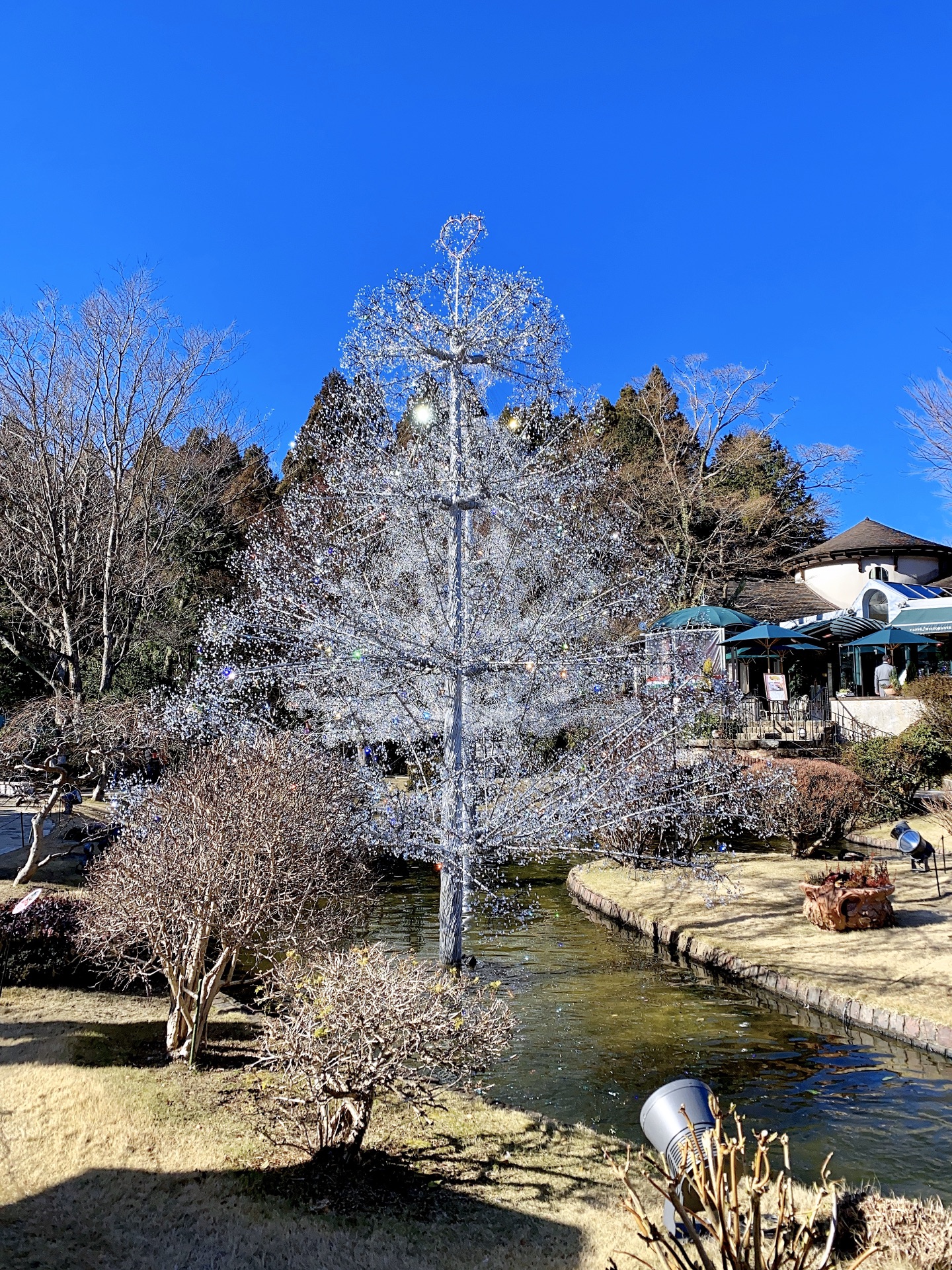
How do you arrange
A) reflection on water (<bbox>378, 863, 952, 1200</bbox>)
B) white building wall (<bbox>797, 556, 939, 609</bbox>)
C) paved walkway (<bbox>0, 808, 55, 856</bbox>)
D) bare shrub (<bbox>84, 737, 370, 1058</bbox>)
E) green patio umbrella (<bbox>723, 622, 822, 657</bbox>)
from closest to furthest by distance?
reflection on water (<bbox>378, 863, 952, 1200</bbox>)
bare shrub (<bbox>84, 737, 370, 1058</bbox>)
paved walkway (<bbox>0, 808, 55, 856</bbox>)
green patio umbrella (<bbox>723, 622, 822, 657</bbox>)
white building wall (<bbox>797, 556, 939, 609</bbox>)

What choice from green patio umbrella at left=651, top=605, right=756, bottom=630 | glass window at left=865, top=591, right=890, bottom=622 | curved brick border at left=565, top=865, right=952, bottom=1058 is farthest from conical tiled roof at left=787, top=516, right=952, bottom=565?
curved brick border at left=565, top=865, right=952, bottom=1058

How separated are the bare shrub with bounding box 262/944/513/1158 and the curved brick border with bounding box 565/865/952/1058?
16.2 ft

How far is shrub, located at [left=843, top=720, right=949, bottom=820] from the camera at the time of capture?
17531 mm

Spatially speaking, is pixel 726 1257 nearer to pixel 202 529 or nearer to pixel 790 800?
pixel 790 800

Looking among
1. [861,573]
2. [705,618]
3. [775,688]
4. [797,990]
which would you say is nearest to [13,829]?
[797,990]

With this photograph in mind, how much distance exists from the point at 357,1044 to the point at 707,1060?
4403mm

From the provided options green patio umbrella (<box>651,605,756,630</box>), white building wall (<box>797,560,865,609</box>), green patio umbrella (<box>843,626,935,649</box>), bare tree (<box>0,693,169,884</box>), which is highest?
white building wall (<box>797,560,865,609</box>)

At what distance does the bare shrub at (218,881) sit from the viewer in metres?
6.63

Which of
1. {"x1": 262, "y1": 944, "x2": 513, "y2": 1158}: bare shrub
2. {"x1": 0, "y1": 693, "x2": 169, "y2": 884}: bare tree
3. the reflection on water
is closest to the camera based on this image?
{"x1": 262, "y1": 944, "x2": 513, "y2": 1158}: bare shrub

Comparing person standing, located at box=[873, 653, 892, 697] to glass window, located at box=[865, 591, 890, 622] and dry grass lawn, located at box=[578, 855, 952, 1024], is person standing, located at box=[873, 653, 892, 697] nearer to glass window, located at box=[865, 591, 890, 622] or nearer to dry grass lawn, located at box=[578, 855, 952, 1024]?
glass window, located at box=[865, 591, 890, 622]

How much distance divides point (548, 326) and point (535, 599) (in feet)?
11.7

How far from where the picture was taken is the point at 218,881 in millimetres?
6543

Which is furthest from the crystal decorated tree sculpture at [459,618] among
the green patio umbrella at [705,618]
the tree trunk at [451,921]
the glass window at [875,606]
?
the glass window at [875,606]

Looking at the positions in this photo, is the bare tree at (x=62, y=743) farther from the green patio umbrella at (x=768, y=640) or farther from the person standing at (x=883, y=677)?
the person standing at (x=883, y=677)
